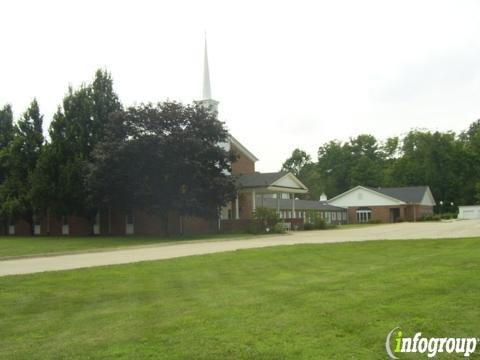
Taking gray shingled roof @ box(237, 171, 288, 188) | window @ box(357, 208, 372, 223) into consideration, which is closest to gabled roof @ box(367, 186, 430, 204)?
window @ box(357, 208, 372, 223)

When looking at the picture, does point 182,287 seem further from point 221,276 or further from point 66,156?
point 66,156

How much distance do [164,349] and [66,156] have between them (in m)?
37.0

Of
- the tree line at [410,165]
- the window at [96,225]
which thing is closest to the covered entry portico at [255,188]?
the window at [96,225]

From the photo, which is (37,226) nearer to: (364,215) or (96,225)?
(96,225)

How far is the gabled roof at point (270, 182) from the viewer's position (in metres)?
42.4

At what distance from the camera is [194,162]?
1331 inches

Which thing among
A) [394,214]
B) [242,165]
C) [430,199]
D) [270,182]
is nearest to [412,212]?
[394,214]

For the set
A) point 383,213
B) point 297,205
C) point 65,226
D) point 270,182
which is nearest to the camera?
point 270,182

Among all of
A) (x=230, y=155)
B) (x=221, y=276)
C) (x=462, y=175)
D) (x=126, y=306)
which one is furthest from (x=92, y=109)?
(x=462, y=175)

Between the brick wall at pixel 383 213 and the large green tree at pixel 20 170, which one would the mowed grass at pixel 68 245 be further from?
the brick wall at pixel 383 213

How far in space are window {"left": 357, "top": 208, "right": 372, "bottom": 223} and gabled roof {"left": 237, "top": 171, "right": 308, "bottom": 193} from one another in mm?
32913

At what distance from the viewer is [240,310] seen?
836cm

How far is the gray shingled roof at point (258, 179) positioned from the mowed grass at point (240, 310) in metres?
27.9

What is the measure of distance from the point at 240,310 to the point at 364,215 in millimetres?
71304
